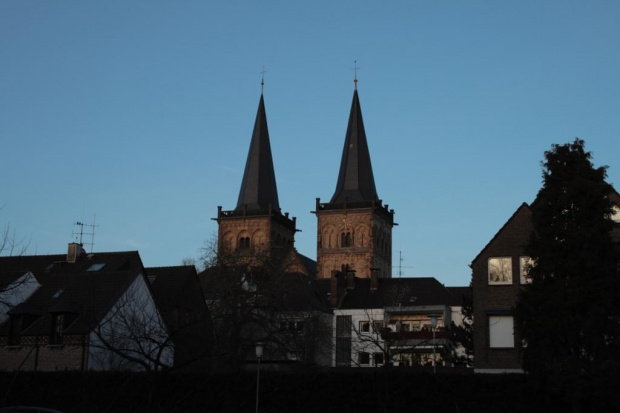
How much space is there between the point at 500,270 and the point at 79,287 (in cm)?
2291

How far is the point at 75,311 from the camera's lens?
45.2 metres

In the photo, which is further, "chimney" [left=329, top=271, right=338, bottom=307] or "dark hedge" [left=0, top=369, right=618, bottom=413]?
"chimney" [left=329, top=271, right=338, bottom=307]

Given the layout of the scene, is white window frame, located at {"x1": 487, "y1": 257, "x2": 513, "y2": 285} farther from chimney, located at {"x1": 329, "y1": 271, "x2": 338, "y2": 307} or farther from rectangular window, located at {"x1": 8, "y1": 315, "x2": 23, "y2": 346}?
Answer: chimney, located at {"x1": 329, "y1": 271, "x2": 338, "y2": 307}

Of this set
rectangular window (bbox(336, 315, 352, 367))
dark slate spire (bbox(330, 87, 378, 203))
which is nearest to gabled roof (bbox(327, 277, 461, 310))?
rectangular window (bbox(336, 315, 352, 367))

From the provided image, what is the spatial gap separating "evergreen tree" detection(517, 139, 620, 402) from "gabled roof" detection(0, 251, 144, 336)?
1949 centimetres

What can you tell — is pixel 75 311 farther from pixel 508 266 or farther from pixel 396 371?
pixel 508 266

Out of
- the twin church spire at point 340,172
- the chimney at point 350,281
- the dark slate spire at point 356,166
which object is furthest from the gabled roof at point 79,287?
the dark slate spire at point 356,166

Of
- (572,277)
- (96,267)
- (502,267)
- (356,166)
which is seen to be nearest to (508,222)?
(502,267)

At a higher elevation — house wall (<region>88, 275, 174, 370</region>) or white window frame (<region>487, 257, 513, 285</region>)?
white window frame (<region>487, 257, 513, 285</region>)

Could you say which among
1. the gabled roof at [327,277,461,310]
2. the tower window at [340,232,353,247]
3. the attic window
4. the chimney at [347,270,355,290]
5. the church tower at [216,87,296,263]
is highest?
the church tower at [216,87,296,263]

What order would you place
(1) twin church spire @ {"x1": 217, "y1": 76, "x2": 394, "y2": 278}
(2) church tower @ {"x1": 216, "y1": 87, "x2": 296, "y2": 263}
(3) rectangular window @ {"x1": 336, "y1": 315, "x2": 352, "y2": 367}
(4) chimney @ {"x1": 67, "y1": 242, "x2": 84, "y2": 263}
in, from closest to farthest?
(4) chimney @ {"x1": 67, "y1": 242, "x2": 84, "y2": 263} < (3) rectangular window @ {"x1": 336, "y1": 315, "x2": 352, "y2": 367} < (1) twin church spire @ {"x1": 217, "y1": 76, "x2": 394, "y2": 278} < (2) church tower @ {"x1": 216, "y1": 87, "x2": 296, "y2": 263}

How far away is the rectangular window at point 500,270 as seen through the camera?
46812mm

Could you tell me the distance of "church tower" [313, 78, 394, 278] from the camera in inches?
4641

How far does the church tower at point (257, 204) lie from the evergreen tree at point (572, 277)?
86.2m
